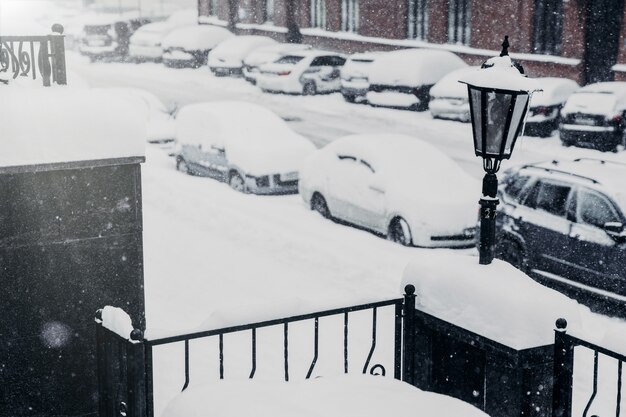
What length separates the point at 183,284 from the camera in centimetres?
1336

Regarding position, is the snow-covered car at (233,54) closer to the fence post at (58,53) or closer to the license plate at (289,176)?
the license plate at (289,176)

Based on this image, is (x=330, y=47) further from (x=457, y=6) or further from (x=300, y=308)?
(x=300, y=308)

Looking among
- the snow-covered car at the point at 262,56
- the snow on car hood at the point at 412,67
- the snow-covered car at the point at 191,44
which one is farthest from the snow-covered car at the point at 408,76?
the snow-covered car at the point at 191,44

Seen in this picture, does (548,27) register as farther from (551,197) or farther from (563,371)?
(563,371)

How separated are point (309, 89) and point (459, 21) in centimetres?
518

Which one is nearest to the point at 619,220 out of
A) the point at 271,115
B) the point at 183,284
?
the point at 183,284

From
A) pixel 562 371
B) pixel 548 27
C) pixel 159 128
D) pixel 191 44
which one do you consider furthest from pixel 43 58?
pixel 191 44

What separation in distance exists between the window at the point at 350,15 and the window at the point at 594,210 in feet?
84.0

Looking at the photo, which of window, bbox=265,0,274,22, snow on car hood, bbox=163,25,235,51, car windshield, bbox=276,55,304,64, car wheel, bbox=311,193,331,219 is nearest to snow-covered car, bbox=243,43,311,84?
car windshield, bbox=276,55,304,64

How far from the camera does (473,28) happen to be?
3086 centimetres

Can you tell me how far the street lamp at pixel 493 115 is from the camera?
6.02 m

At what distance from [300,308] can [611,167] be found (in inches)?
317

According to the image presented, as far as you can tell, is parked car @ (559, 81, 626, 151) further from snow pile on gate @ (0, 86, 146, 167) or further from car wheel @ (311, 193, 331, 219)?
snow pile on gate @ (0, 86, 146, 167)

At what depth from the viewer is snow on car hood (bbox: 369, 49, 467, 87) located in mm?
28016
